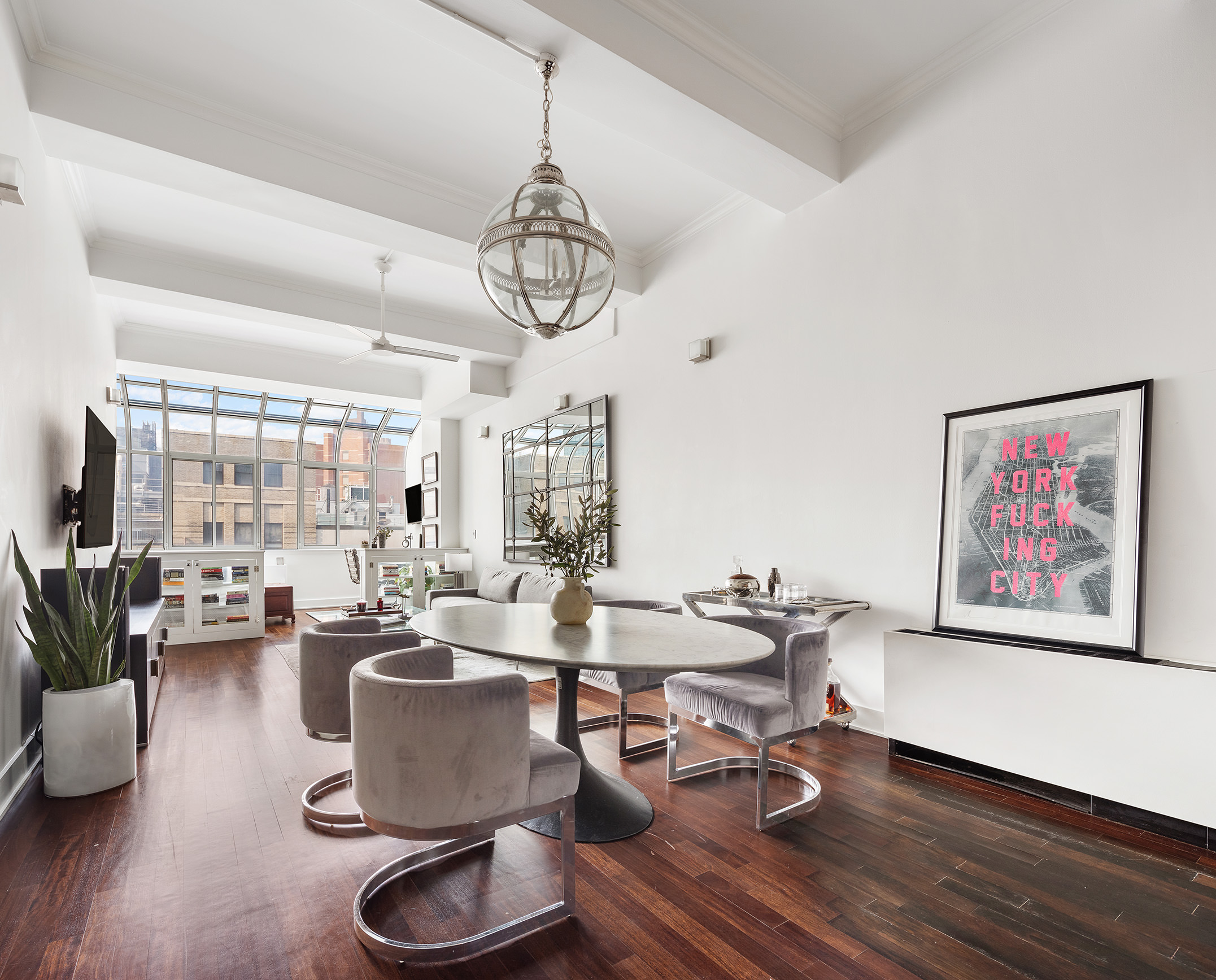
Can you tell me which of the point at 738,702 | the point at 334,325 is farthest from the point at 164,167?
the point at 738,702

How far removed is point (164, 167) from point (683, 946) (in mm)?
4512

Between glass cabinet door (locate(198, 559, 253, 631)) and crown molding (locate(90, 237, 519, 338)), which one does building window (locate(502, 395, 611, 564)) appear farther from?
glass cabinet door (locate(198, 559, 253, 631))

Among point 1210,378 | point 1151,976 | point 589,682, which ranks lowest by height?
point 589,682

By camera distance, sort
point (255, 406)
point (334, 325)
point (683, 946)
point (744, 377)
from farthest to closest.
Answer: point (255, 406)
point (334, 325)
point (744, 377)
point (683, 946)

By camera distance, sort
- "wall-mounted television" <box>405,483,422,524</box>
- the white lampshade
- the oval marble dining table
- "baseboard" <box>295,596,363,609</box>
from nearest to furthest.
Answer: the oval marble dining table, the white lampshade, "baseboard" <box>295,596,363,609</box>, "wall-mounted television" <box>405,483,422,524</box>

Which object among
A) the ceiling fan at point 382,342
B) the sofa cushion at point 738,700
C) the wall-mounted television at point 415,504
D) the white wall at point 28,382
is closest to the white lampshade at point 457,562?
the wall-mounted television at point 415,504

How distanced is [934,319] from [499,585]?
481 centimetres

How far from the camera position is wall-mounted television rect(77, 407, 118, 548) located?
167 inches

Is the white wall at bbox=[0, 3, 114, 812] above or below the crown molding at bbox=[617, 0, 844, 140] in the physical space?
below

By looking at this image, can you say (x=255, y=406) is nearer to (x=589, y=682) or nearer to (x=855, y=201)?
(x=589, y=682)

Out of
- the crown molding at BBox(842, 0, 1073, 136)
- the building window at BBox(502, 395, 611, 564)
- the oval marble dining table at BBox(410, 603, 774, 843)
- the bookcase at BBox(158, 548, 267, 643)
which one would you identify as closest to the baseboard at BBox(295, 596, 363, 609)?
the bookcase at BBox(158, 548, 267, 643)

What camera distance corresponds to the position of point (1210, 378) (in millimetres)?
2459

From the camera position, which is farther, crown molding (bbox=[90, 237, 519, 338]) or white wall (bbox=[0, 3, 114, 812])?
crown molding (bbox=[90, 237, 519, 338])

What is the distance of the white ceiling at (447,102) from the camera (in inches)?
117
